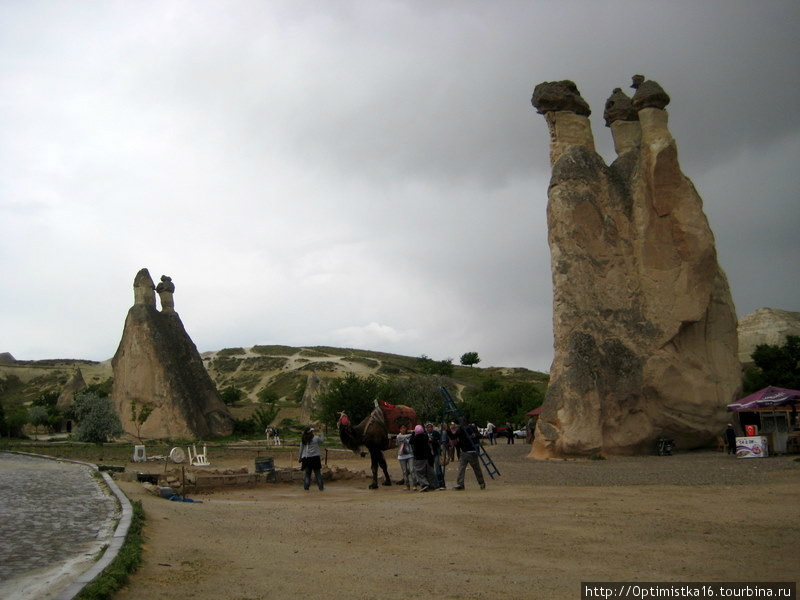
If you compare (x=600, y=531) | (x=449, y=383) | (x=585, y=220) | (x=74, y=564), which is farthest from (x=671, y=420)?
(x=449, y=383)

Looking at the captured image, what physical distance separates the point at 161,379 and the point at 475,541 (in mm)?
37343

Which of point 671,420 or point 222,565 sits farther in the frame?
point 671,420

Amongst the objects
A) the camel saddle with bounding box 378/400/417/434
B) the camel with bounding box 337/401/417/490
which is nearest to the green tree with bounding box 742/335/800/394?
the camel saddle with bounding box 378/400/417/434

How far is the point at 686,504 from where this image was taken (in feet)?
36.9

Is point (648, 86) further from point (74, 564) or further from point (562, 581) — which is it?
point (74, 564)

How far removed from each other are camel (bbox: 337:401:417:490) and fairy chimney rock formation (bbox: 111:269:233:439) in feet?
84.5

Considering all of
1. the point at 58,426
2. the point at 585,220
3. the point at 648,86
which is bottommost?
the point at 58,426

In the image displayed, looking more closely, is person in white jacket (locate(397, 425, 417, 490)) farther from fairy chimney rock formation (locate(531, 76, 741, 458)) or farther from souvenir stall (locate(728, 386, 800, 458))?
souvenir stall (locate(728, 386, 800, 458))

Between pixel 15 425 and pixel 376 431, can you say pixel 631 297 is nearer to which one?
pixel 376 431

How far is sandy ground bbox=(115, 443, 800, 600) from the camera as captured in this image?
6387 mm

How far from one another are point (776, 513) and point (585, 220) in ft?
55.6

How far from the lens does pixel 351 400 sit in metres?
39.9

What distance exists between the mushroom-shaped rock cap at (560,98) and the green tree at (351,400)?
20641 millimetres

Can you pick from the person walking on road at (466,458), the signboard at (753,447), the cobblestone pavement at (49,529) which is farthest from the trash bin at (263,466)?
the signboard at (753,447)
